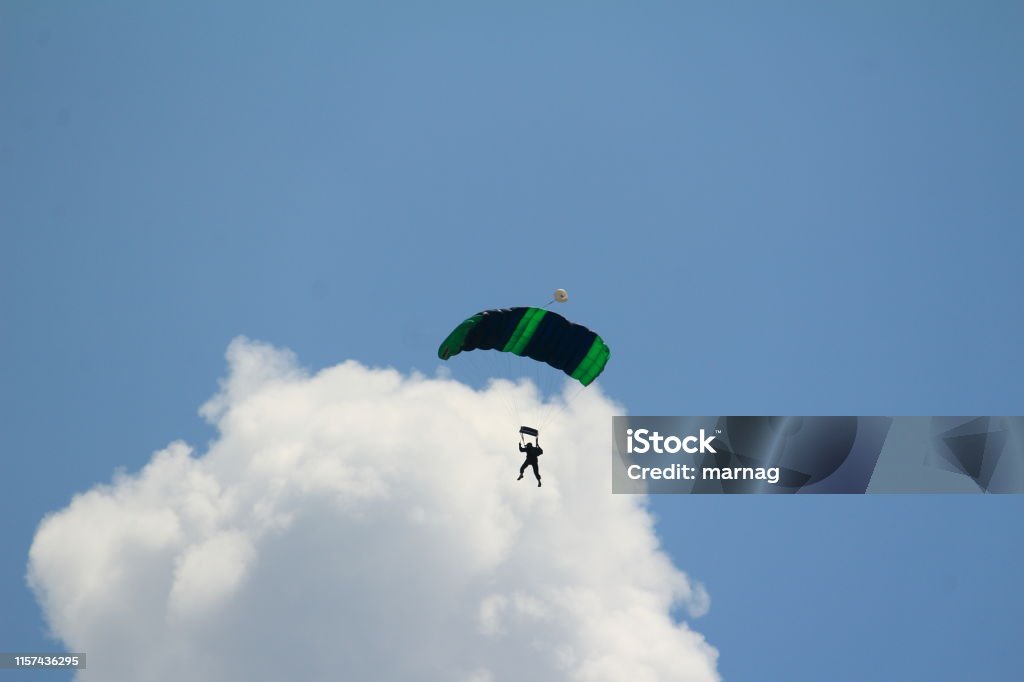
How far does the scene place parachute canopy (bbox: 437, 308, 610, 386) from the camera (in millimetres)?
59156

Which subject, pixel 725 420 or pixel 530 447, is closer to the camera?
pixel 530 447

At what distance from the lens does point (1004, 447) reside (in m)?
68.1

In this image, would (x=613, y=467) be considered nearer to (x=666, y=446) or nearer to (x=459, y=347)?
(x=666, y=446)

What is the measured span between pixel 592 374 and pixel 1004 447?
60.8 feet

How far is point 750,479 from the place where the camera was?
216ft

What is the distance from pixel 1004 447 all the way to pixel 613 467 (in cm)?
1715

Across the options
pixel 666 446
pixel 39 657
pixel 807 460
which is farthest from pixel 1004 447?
pixel 39 657

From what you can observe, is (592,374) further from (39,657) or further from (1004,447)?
(39,657)

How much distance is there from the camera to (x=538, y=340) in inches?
2399

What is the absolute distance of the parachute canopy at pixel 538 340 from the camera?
2329 inches

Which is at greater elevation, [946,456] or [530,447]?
[946,456]

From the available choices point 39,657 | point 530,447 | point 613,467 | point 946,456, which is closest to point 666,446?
point 613,467

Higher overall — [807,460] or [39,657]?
[807,460]

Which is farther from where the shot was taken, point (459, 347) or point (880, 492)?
point (880, 492)
